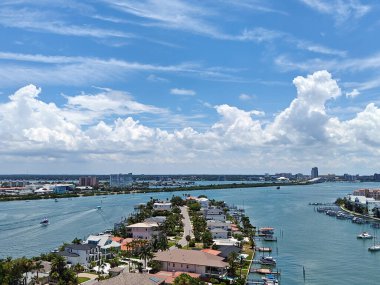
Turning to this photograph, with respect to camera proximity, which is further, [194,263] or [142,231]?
[142,231]

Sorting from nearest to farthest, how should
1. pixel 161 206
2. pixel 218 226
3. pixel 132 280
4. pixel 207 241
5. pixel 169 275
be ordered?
pixel 132 280 < pixel 169 275 < pixel 207 241 < pixel 218 226 < pixel 161 206

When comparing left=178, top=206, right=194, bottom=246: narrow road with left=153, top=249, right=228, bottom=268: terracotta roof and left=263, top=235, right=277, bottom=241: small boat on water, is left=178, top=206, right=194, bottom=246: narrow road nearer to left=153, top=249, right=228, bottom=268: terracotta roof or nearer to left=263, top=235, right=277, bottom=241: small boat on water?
left=263, top=235, right=277, bottom=241: small boat on water

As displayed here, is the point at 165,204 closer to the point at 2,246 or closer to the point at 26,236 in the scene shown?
the point at 26,236

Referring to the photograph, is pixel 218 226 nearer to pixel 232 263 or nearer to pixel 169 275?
pixel 232 263

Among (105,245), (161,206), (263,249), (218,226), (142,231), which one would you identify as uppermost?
(161,206)

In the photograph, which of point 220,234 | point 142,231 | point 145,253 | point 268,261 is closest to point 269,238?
point 220,234

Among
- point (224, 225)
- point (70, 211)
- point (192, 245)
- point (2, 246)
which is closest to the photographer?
point (192, 245)

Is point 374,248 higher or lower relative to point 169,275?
lower

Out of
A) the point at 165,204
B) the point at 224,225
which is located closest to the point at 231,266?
the point at 224,225
